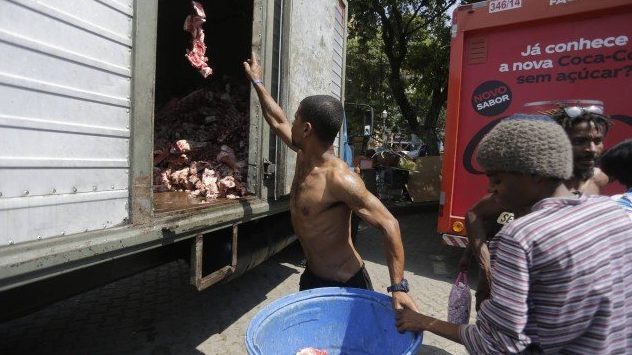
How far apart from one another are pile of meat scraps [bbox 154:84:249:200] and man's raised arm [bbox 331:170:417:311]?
1290 millimetres

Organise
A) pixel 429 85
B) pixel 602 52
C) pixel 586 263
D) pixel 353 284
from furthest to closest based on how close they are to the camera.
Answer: pixel 429 85 < pixel 602 52 < pixel 353 284 < pixel 586 263

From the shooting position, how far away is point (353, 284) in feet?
7.42

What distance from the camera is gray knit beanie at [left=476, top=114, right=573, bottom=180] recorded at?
1110 millimetres

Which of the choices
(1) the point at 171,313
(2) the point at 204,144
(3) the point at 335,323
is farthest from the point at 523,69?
(1) the point at 171,313

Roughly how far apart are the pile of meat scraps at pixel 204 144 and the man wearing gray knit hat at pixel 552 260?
2274 millimetres

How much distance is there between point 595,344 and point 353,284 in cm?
128

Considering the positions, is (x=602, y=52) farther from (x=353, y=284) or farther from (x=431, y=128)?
(x=431, y=128)

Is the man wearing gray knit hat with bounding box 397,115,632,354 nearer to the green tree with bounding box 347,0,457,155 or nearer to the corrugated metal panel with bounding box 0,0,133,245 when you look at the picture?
the corrugated metal panel with bounding box 0,0,133,245

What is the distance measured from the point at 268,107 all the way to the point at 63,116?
1.44 meters

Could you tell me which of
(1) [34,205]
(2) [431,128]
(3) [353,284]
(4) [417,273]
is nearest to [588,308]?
(3) [353,284]

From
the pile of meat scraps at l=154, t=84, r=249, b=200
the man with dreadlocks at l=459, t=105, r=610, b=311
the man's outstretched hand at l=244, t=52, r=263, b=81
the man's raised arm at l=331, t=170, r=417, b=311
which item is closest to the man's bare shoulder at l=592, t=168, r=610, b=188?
the man with dreadlocks at l=459, t=105, r=610, b=311

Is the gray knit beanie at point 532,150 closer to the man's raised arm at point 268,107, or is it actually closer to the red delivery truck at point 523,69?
the man's raised arm at point 268,107

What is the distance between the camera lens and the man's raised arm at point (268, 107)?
278 cm

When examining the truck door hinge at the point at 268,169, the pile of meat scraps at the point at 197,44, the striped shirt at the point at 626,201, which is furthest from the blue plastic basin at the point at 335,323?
the pile of meat scraps at the point at 197,44
